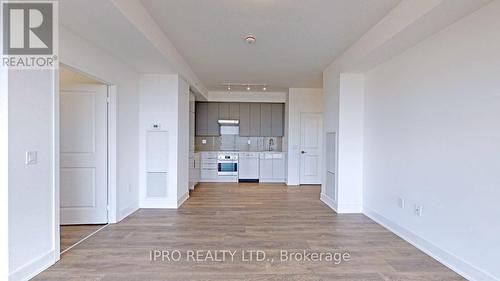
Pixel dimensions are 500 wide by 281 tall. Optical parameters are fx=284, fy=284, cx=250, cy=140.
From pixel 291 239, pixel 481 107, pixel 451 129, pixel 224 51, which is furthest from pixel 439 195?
pixel 224 51

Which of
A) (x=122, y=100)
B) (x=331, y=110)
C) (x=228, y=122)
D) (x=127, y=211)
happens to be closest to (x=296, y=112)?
(x=228, y=122)

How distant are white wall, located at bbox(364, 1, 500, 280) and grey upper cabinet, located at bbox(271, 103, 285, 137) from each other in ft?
14.1

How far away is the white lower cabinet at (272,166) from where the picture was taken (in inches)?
313

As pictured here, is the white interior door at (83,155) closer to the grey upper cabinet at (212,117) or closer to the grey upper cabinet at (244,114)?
the grey upper cabinet at (212,117)

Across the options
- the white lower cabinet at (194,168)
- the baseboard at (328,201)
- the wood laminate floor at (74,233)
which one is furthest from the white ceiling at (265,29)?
the wood laminate floor at (74,233)

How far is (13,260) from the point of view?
2.28 metres

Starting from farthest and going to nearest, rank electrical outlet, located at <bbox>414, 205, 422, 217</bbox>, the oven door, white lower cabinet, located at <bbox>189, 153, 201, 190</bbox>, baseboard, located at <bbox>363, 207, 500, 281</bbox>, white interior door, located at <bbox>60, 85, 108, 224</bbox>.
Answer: the oven door, white lower cabinet, located at <bbox>189, 153, 201, 190</bbox>, white interior door, located at <bbox>60, 85, 108, 224</bbox>, electrical outlet, located at <bbox>414, 205, 422, 217</bbox>, baseboard, located at <bbox>363, 207, 500, 281</bbox>

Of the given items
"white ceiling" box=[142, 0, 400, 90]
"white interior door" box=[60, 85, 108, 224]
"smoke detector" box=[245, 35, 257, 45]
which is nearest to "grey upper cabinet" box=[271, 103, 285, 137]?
"white ceiling" box=[142, 0, 400, 90]

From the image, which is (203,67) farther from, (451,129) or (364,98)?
(451,129)

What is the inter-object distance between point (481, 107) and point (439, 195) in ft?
3.22

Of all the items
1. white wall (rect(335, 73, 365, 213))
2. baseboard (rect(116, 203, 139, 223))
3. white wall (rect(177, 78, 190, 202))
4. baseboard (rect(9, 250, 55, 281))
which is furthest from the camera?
white wall (rect(177, 78, 190, 202))

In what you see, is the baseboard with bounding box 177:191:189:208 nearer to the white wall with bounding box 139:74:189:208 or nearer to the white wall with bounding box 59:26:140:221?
the white wall with bounding box 139:74:189:208

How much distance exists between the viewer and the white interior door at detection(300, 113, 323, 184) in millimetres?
7449
